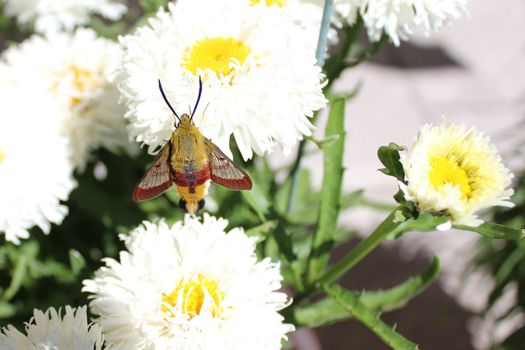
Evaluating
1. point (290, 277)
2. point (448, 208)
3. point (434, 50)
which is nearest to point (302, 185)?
point (290, 277)

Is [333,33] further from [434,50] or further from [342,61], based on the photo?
[434,50]

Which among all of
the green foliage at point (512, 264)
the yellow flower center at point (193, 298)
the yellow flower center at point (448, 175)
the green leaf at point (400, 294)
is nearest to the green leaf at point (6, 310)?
the yellow flower center at point (193, 298)

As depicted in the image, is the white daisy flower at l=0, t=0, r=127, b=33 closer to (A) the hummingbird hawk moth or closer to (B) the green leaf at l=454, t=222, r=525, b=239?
(A) the hummingbird hawk moth

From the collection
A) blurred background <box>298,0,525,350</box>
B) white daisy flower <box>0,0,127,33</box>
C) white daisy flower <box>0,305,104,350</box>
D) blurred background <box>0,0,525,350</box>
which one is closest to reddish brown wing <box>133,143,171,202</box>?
white daisy flower <box>0,305,104,350</box>

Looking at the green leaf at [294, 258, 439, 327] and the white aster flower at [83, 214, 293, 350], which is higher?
the white aster flower at [83, 214, 293, 350]

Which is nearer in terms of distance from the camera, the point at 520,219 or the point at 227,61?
the point at 227,61

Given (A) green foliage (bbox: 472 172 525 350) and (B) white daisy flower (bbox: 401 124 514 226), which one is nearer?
(B) white daisy flower (bbox: 401 124 514 226)
